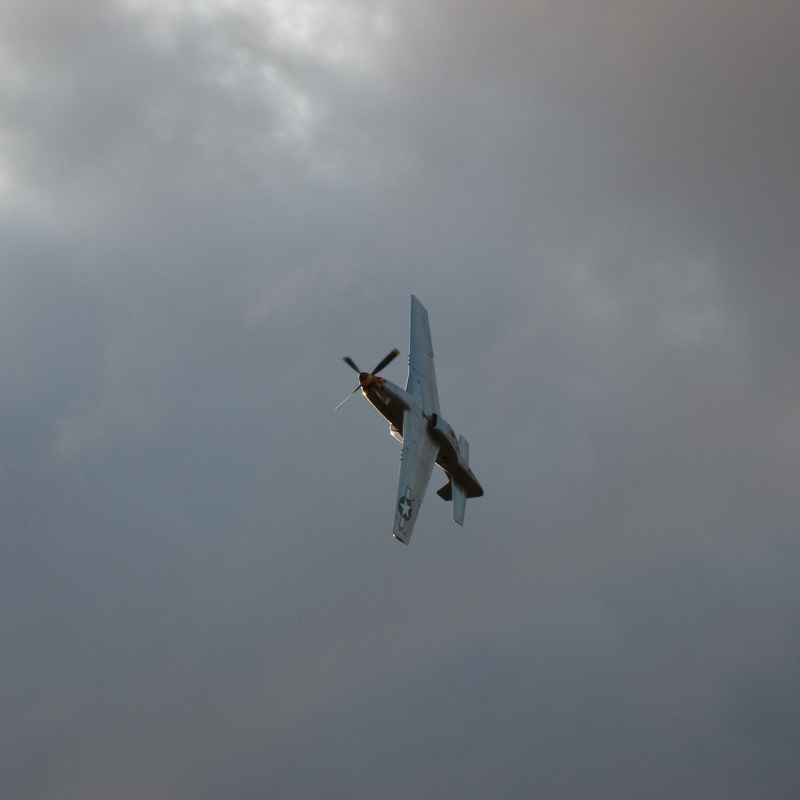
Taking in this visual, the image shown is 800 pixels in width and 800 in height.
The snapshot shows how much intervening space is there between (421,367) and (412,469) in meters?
10.8

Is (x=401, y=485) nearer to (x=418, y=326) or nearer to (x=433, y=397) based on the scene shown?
(x=433, y=397)

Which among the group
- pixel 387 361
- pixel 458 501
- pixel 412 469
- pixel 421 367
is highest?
pixel 421 367

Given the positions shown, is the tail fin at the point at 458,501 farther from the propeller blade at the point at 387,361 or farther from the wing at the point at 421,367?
the propeller blade at the point at 387,361

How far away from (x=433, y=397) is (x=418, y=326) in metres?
7.01

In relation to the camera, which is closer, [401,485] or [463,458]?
[401,485]

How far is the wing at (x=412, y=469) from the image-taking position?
2288 inches

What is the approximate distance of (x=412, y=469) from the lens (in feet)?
203

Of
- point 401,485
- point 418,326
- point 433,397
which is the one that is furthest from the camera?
point 418,326

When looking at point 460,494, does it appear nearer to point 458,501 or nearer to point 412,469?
point 458,501

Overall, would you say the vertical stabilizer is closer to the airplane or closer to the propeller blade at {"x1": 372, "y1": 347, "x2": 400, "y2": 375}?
the airplane

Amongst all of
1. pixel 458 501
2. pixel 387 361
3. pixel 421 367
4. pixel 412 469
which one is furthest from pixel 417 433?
pixel 458 501

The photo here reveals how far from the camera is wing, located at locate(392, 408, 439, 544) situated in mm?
58125

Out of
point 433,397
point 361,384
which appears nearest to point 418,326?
point 433,397

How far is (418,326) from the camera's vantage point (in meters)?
73.6
